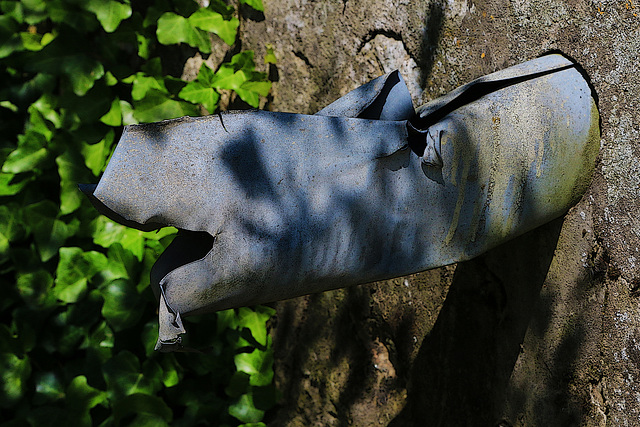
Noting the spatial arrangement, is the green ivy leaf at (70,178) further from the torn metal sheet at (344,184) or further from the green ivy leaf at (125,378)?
the torn metal sheet at (344,184)

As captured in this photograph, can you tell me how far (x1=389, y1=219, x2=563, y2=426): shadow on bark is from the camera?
4.68 ft

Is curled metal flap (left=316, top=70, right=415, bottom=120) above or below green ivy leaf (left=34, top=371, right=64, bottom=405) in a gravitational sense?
above

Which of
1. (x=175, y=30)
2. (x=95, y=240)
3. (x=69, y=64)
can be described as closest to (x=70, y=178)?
(x=95, y=240)

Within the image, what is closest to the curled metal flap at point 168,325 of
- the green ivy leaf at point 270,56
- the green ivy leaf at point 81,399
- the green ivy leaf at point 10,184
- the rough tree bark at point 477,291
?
the rough tree bark at point 477,291

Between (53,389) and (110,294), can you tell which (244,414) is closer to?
(110,294)

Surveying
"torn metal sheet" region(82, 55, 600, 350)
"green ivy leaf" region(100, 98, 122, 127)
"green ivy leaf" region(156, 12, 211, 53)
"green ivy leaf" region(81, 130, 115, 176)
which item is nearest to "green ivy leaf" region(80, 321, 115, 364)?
"green ivy leaf" region(81, 130, 115, 176)

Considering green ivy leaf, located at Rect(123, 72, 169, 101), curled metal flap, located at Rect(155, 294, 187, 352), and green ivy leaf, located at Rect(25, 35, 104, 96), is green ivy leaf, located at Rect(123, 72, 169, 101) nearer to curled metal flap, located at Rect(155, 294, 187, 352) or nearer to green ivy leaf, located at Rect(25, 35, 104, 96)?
green ivy leaf, located at Rect(25, 35, 104, 96)

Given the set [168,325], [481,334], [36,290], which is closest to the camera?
[168,325]

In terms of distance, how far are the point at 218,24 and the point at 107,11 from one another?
40cm

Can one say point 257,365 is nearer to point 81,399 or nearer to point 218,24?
point 81,399

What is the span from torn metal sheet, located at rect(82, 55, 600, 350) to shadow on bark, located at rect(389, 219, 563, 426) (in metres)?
0.26

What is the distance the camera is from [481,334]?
157cm

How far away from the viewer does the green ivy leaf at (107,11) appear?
7.51ft

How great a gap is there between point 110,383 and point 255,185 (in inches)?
60.7
